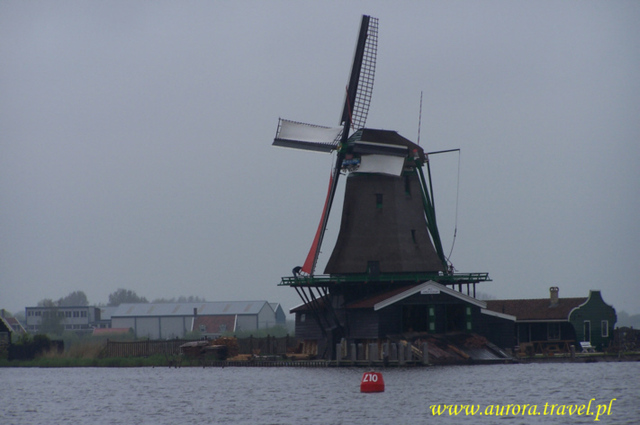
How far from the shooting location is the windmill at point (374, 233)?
57.0m

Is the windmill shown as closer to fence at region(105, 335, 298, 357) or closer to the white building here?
fence at region(105, 335, 298, 357)

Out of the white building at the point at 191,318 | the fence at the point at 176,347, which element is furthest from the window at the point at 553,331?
the white building at the point at 191,318

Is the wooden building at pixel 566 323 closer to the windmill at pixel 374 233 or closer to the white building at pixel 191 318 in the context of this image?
the windmill at pixel 374 233

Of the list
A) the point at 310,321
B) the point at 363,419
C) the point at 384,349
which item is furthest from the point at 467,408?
the point at 310,321

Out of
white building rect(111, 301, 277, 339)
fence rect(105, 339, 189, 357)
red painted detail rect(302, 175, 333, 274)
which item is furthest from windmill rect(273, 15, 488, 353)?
white building rect(111, 301, 277, 339)

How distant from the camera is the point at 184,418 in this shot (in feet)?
114

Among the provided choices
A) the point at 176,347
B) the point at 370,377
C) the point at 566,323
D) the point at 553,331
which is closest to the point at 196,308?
the point at 176,347

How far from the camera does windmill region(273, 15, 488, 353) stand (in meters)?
57.0

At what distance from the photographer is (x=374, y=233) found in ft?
189

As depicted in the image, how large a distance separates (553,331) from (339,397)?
27917 millimetres

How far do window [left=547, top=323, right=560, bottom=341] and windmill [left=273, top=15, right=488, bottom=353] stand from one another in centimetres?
857

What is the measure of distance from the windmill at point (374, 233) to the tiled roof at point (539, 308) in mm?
7332

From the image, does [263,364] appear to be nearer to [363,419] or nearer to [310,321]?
[310,321]

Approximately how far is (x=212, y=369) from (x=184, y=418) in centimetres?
2610
